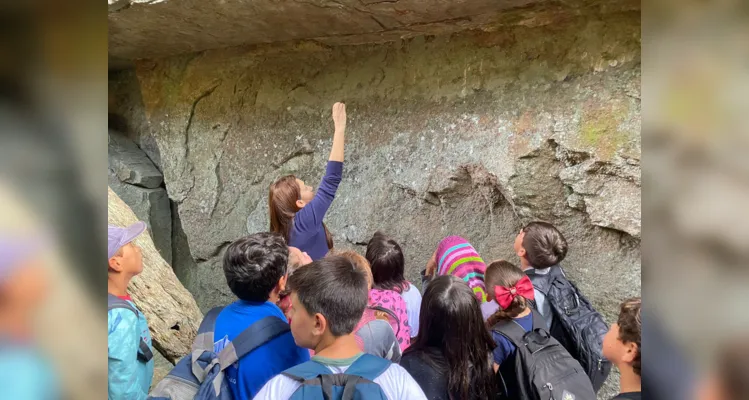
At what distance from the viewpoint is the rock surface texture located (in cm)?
258

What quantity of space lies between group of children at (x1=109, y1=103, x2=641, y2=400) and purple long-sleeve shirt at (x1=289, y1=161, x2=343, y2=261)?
11.3 inches

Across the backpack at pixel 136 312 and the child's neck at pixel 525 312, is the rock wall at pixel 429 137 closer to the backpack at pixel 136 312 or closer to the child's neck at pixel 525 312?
the child's neck at pixel 525 312

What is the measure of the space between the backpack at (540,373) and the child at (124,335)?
892 millimetres

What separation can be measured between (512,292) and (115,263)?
107cm

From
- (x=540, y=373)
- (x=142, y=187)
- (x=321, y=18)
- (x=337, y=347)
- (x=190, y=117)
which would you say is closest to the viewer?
(x=337, y=347)

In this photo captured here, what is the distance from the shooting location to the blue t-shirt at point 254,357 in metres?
1.33

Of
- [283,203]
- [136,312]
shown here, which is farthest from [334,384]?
[283,203]

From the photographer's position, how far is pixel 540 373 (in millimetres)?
1451

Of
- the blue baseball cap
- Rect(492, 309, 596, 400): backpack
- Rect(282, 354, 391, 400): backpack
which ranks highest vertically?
the blue baseball cap

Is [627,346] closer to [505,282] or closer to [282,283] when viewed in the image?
[505,282]

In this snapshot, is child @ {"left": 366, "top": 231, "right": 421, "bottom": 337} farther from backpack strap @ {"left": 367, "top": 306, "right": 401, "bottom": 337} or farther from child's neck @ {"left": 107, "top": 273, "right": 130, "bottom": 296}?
child's neck @ {"left": 107, "top": 273, "right": 130, "bottom": 296}
